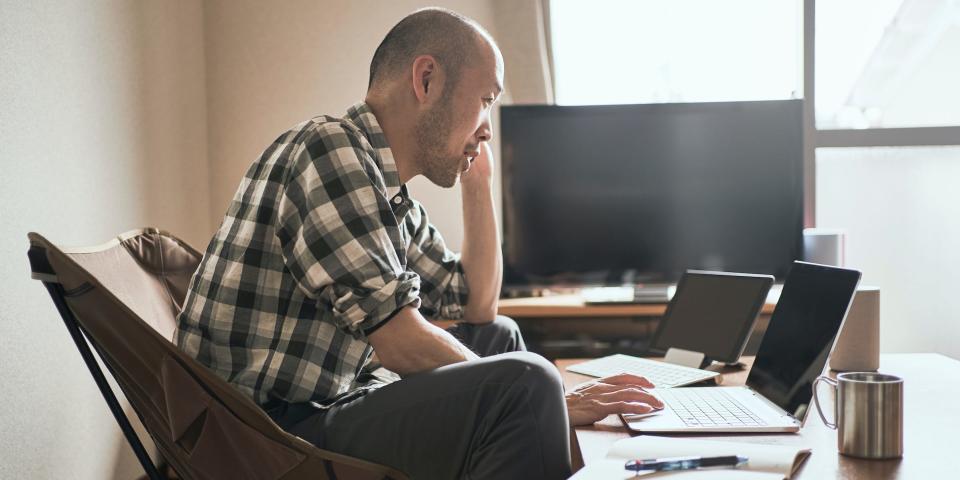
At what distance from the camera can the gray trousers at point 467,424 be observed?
1189mm

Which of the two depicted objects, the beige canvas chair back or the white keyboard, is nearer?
the beige canvas chair back

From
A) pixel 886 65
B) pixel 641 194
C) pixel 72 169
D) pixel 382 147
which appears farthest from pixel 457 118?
pixel 886 65

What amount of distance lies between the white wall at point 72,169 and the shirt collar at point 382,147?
831 mm

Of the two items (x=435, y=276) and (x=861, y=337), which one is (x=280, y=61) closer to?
(x=435, y=276)

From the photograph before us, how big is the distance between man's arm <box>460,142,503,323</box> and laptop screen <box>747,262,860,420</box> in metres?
0.64

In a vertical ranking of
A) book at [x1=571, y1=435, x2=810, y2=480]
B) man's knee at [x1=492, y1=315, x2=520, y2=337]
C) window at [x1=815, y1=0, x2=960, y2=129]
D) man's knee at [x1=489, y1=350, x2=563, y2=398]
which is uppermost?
window at [x1=815, y1=0, x2=960, y2=129]

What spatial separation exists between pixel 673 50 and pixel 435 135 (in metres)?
1.92

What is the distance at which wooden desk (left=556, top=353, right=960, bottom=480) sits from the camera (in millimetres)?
1105

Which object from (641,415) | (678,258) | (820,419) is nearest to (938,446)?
(820,419)

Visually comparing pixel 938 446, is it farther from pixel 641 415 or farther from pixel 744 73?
pixel 744 73

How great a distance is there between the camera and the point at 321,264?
133 centimetres

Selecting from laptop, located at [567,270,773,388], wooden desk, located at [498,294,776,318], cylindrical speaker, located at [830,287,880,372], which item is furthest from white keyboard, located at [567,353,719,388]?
wooden desk, located at [498,294,776,318]

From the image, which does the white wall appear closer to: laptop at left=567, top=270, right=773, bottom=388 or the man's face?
the man's face

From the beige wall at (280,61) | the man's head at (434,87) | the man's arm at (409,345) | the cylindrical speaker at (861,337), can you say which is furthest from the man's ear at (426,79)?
the beige wall at (280,61)
